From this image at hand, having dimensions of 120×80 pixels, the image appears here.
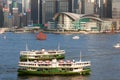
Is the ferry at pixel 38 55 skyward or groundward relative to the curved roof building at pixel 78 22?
skyward

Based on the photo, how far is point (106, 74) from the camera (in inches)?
1312

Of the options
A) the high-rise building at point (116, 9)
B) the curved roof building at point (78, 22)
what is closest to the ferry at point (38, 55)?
the curved roof building at point (78, 22)

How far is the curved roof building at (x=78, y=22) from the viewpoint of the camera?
5527 inches

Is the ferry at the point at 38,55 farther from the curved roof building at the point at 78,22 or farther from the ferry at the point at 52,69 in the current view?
the curved roof building at the point at 78,22

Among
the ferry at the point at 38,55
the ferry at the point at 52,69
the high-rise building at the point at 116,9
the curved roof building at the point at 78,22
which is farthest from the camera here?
the high-rise building at the point at 116,9

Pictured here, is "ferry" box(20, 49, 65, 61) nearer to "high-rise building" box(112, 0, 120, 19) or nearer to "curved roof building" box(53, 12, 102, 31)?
"curved roof building" box(53, 12, 102, 31)

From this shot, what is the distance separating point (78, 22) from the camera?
14000 centimetres

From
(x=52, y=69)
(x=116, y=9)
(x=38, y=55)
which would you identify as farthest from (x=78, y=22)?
(x=52, y=69)

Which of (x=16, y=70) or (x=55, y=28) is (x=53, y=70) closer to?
(x=16, y=70)

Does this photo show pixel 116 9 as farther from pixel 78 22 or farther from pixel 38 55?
pixel 38 55

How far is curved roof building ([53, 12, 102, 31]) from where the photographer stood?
140 meters

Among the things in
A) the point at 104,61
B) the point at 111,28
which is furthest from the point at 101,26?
the point at 104,61

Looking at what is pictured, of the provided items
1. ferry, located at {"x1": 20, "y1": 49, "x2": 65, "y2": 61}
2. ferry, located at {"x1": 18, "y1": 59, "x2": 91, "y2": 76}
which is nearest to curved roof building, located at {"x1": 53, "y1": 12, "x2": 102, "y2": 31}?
ferry, located at {"x1": 20, "y1": 49, "x2": 65, "y2": 61}

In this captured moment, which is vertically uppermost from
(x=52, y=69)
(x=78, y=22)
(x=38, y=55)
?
(x=52, y=69)
